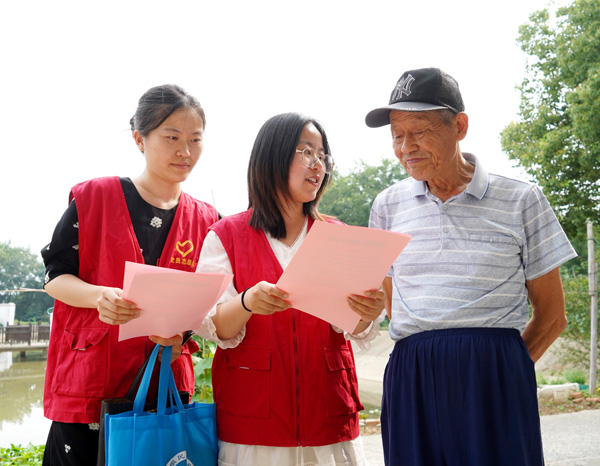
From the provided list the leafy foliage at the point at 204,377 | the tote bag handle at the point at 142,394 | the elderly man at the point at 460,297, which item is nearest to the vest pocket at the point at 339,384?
the elderly man at the point at 460,297

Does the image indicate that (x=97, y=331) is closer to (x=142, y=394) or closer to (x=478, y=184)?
(x=142, y=394)

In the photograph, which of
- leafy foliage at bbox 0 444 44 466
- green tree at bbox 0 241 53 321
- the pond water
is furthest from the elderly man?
green tree at bbox 0 241 53 321

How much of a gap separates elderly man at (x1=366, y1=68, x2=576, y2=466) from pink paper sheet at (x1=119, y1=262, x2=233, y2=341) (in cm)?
63

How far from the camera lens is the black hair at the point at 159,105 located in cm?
193

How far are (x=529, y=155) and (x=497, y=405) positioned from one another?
Answer: 11.2 meters

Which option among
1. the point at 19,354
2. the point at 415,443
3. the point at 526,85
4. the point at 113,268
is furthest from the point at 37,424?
the point at 526,85

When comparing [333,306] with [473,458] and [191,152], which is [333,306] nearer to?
[473,458]

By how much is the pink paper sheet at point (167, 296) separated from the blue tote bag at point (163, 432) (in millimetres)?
121

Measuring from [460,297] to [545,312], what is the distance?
35cm

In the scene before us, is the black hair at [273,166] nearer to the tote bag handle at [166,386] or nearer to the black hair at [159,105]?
the black hair at [159,105]

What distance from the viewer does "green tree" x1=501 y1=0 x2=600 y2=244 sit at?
10508 millimetres

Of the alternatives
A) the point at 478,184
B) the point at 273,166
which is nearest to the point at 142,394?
the point at 273,166

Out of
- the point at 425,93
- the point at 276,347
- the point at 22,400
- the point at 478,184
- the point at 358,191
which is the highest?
the point at 358,191

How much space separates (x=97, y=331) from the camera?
181 cm
